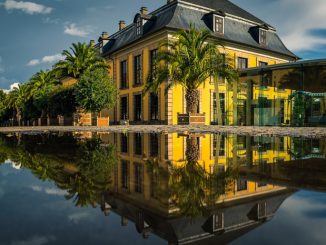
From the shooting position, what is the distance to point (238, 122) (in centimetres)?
2912

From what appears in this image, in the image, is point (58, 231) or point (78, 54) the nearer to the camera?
point (58, 231)

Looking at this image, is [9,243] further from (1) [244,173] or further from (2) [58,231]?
→ (1) [244,173]

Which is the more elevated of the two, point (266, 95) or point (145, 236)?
point (266, 95)

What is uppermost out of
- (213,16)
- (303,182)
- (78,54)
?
(213,16)

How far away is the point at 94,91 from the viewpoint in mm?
27703

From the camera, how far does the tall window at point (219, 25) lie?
3219 centimetres

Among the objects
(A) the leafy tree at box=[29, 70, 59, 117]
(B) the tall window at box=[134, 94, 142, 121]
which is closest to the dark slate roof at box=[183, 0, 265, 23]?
(B) the tall window at box=[134, 94, 142, 121]

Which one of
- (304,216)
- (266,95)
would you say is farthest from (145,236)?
(266,95)

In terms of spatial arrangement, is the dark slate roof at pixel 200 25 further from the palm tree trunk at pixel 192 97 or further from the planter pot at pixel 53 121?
the planter pot at pixel 53 121

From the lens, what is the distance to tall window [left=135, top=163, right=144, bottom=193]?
10.6ft

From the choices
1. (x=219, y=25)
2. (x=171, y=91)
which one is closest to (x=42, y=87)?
(x=171, y=91)

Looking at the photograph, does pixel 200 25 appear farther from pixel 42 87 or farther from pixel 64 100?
pixel 42 87

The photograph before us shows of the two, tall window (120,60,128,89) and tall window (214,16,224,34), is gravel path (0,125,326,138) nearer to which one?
tall window (214,16,224,34)

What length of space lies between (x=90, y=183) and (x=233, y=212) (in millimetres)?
1627
